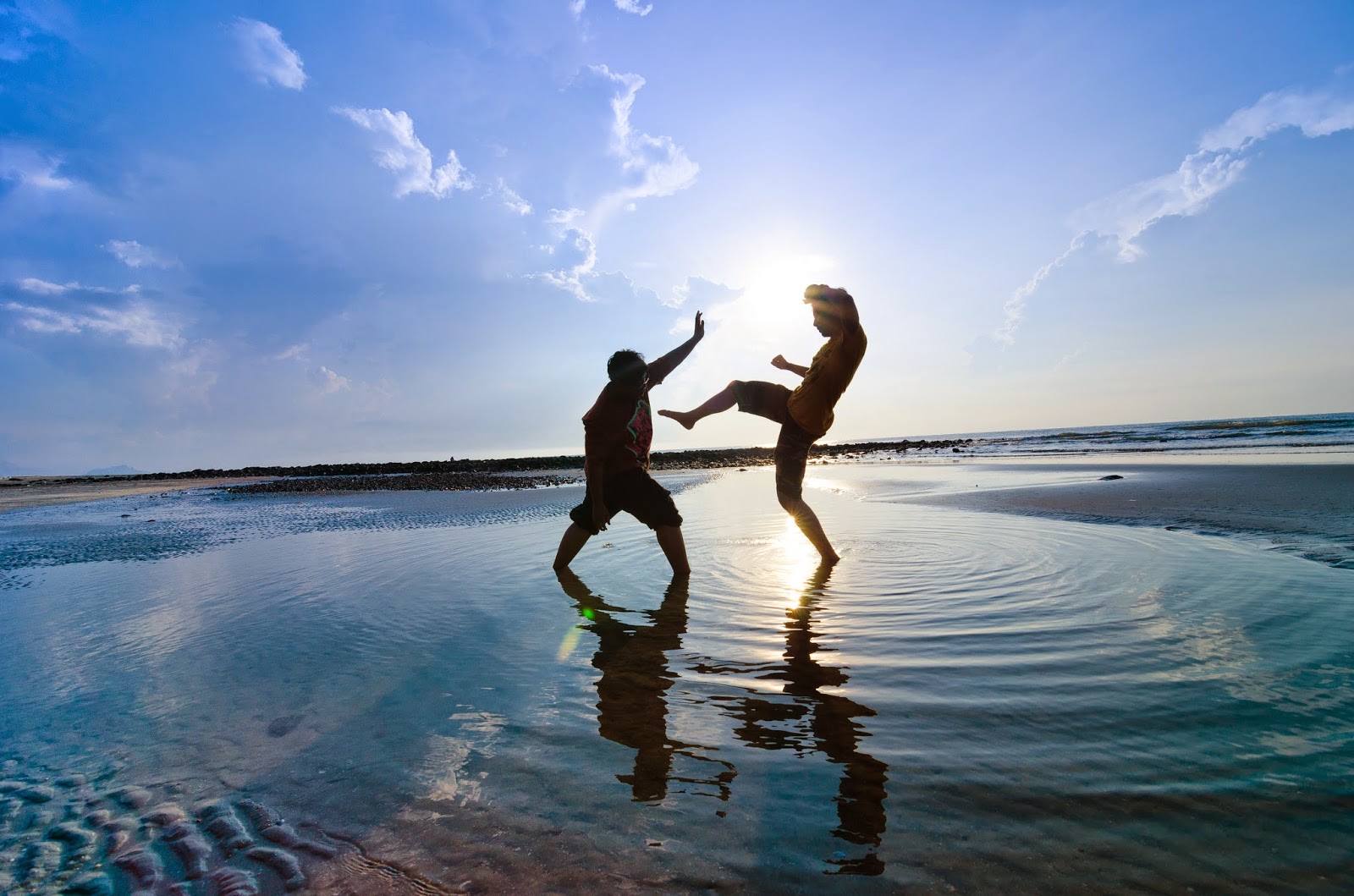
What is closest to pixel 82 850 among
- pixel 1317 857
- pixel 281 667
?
pixel 281 667

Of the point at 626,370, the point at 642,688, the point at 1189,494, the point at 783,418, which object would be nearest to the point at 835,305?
the point at 783,418

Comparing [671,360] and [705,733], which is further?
[671,360]

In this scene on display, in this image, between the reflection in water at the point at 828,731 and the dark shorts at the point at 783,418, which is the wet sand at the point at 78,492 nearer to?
the dark shorts at the point at 783,418

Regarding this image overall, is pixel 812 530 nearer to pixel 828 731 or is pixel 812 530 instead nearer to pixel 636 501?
pixel 636 501

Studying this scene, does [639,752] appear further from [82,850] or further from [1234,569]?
[1234,569]

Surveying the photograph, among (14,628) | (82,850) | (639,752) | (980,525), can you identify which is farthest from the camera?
(980,525)

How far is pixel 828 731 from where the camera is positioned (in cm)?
279

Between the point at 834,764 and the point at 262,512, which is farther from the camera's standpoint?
the point at 262,512

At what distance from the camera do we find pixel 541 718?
121 inches

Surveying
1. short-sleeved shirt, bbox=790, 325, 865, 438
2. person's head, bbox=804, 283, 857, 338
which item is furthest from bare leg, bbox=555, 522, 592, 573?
person's head, bbox=804, 283, 857, 338

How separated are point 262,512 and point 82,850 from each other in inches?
697

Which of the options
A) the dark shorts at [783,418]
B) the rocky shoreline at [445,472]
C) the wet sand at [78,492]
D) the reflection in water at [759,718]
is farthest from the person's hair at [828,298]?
the wet sand at [78,492]

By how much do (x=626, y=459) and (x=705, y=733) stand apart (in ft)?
13.5

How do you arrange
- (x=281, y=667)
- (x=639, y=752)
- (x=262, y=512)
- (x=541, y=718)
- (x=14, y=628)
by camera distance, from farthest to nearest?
(x=262, y=512) → (x=14, y=628) → (x=281, y=667) → (x=541, y=718) → (x=639, y=752)
